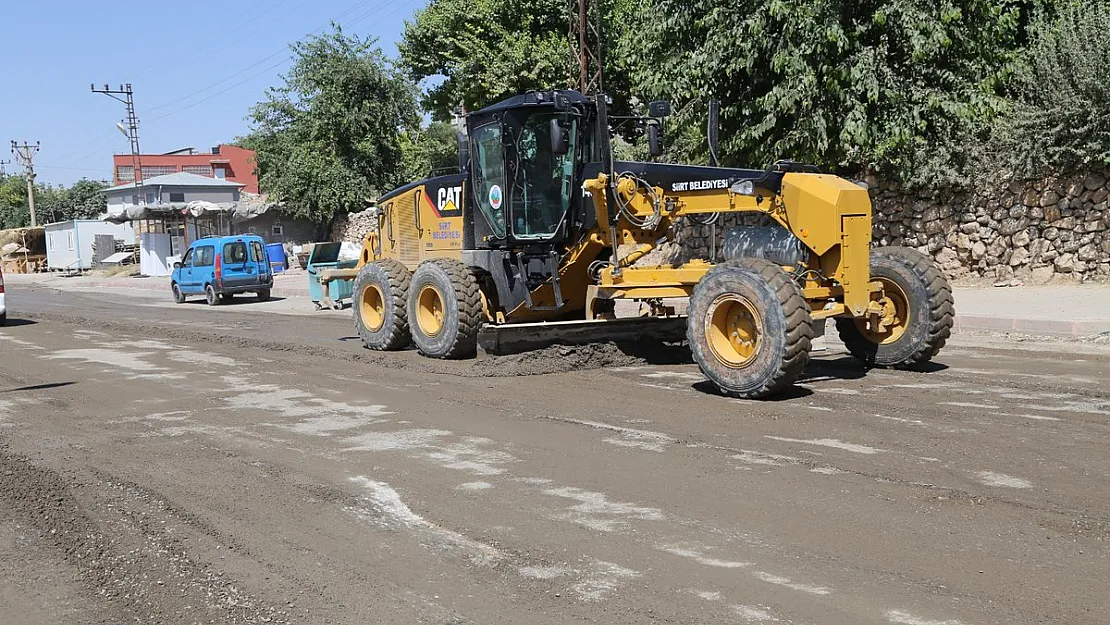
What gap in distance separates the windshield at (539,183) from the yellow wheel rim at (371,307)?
283 centimetres

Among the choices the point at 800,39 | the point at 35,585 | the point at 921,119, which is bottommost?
the point at 35,585

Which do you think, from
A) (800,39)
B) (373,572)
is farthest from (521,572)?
(800,39)

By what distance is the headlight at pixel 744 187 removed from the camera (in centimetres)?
970

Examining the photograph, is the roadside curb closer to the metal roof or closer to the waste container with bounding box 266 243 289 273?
the waste container with bounding box 266 243 289 273

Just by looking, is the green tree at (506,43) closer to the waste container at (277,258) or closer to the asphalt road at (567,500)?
the waste container at (277,258)

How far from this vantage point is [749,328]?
30.1 ft

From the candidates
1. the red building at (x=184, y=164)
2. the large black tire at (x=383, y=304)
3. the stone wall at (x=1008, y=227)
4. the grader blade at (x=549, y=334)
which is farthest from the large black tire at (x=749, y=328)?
the red building at (x=184, y=164)

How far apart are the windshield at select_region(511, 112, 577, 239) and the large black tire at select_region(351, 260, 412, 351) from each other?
2.23 meters

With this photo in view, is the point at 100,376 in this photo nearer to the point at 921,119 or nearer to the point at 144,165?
the point at 921,119

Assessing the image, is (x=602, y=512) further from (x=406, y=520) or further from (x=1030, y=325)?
(x=1030, y=325)

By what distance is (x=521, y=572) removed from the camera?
4.75 m

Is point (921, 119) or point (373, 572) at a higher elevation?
point (921, 119)

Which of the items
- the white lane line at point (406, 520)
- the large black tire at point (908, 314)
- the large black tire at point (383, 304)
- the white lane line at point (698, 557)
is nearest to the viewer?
the white lane line at point (698, 557)

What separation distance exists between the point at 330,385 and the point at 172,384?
1.78 meters
